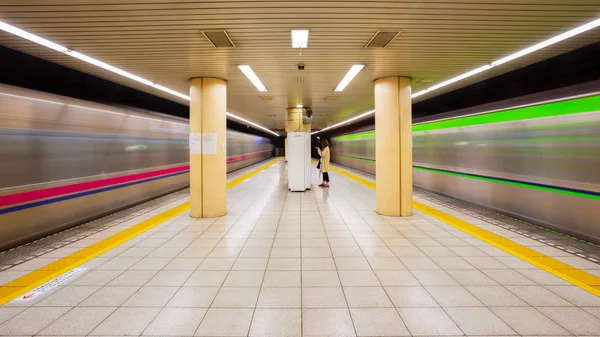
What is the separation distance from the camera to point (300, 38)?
A: 3998 millimetres

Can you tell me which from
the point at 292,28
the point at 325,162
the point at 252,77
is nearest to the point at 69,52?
the point at 252,77

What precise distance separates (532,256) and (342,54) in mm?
4229

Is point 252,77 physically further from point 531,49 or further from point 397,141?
point 531,49

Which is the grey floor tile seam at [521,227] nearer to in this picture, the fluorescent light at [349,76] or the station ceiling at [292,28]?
the station ceiling at [292,28]

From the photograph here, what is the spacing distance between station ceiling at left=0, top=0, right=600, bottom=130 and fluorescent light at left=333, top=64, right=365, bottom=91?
187 mm

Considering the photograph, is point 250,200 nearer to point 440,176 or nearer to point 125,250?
point 125,250

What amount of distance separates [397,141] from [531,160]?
8.37ft

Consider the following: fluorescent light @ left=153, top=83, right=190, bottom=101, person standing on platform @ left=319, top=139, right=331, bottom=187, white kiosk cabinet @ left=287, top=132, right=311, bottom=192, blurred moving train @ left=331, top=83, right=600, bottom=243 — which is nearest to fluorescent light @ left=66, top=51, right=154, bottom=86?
fluorescent light @ left=153, top=83, right=190, bottom=101

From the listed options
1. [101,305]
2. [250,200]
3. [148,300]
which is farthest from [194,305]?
[250,200]

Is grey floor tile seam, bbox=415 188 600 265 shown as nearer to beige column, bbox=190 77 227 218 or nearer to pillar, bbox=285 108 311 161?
pillar, bbox=285 108 311 161

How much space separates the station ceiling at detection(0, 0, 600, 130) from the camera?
319cm

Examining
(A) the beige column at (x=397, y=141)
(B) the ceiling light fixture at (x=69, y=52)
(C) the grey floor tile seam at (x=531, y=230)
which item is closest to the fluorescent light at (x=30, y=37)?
(B) the ceiling light fixture at (x=69, y=52)

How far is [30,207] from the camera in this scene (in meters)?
4.27

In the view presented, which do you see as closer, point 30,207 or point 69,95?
point 30,207
